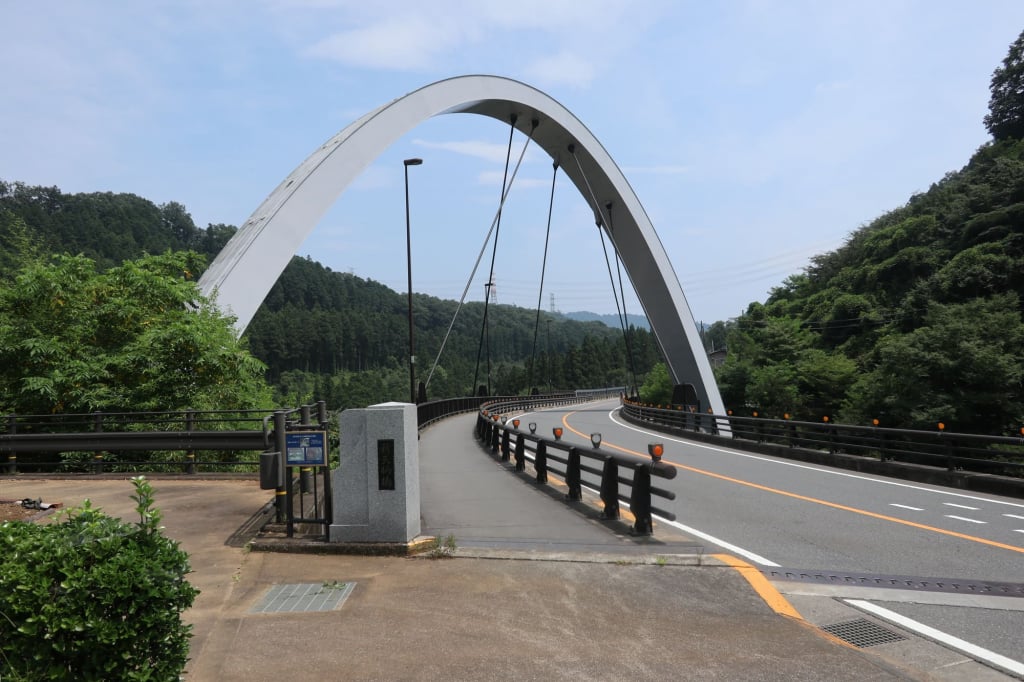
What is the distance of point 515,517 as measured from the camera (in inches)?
345

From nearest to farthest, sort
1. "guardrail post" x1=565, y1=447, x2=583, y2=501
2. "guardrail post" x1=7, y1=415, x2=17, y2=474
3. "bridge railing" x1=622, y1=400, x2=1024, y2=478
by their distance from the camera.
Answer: "guardrail post" x1=565, y1=447, x2=583, y2=501, "guardrail post" x1=7, y1=415, x2=17, y2=474, "bridge railing" x1=622, y1=400, x2=1024, y2=478

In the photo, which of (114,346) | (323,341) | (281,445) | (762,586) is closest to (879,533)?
(762,586)

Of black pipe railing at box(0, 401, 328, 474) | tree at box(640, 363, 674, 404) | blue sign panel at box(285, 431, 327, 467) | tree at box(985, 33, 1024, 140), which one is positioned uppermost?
tree at box(985, 33, 1024, 140)

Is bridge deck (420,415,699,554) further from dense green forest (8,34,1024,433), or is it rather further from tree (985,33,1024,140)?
tree (985,33,1024,140)

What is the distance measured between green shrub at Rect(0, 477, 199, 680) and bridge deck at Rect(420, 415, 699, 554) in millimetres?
4075

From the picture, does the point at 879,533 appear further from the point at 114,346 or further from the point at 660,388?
the point at 660,388

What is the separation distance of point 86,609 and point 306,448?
4103 millimetres

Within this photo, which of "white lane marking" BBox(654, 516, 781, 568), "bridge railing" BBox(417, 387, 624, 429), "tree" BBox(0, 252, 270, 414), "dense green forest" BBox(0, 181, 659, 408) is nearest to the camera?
"white lane marking" BBox(654, 516, 781, 568)

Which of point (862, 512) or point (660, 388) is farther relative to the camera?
point (660, 388)

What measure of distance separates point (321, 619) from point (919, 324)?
47842 millimetres

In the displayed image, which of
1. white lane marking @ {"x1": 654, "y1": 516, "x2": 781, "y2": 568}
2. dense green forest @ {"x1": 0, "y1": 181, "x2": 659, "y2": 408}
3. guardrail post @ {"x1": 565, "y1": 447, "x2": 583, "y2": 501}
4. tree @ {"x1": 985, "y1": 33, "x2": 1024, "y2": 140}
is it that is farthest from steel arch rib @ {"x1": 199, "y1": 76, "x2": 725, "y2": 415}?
dense green forest @ {"x1": 0, "y1": 181, "x2": 659, "y2": 408}

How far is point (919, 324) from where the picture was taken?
44031mm

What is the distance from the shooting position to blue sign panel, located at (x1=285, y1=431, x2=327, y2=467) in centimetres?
704

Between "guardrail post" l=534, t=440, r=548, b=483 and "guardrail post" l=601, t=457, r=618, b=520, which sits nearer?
"guardrail post" l=601, t=457, r=618, b=520
